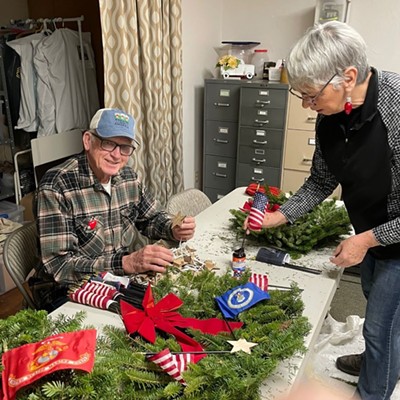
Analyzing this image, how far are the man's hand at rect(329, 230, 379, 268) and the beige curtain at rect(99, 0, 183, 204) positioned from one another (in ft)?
6.03

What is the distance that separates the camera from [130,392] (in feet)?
2.92

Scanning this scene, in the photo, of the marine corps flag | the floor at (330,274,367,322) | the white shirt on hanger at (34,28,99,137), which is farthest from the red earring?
the white shirt on hanger at (34,28,99,137)

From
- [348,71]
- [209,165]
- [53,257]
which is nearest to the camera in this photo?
[348,71]

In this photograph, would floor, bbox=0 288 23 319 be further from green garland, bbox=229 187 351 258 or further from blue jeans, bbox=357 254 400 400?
blue jeans, bbox=357 254 400 400

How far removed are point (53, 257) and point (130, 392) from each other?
2.37ft

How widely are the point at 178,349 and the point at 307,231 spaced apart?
87cm

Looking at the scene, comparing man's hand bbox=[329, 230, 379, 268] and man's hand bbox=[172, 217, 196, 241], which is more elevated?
man's hand bbox=[329, 230, 379, 268]

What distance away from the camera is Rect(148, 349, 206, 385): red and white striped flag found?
36.2 inches

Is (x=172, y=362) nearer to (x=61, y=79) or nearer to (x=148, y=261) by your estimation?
(x=148, y=261)

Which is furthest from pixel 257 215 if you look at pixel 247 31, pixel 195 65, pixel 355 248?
pixel 247 31

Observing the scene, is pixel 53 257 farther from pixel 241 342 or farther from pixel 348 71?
pixel 348 71

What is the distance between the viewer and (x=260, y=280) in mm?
1341

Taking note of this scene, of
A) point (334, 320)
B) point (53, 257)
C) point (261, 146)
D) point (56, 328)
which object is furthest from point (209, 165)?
point (56, 328)

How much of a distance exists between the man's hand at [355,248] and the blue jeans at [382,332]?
A: 0.41 ft
